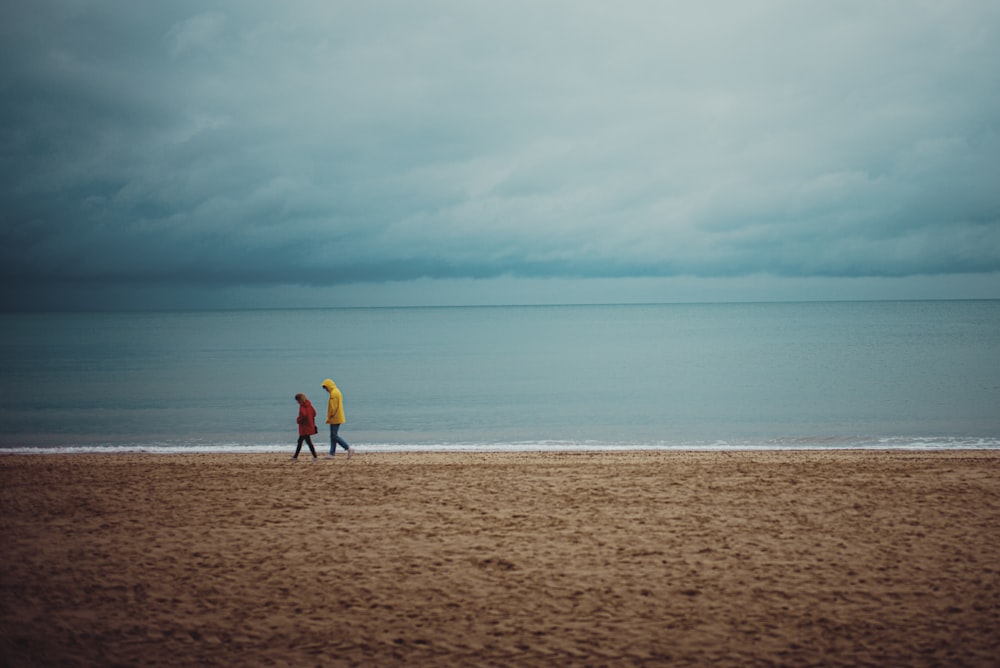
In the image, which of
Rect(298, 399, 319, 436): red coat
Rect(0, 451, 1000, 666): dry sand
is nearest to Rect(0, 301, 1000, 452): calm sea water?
Rect(298, 399, 319, 436): red coat

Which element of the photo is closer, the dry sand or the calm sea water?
the dry sand

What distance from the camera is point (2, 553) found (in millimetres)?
9031

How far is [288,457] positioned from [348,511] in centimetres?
639

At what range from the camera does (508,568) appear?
846cm

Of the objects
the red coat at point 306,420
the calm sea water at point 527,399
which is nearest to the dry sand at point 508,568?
the red coat at point 306,420

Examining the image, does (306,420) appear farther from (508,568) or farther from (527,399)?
(527,399)

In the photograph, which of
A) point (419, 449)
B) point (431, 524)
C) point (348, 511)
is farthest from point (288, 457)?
point (431, 524)

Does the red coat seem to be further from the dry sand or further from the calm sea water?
the calm sea water

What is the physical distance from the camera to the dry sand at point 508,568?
6.46 meters

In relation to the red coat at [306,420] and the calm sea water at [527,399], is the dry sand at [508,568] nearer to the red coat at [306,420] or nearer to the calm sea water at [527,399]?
the red coat at [306,420]

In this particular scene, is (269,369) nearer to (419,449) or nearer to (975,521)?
(419,449)

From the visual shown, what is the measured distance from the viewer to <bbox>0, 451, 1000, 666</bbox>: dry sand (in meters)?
6.46

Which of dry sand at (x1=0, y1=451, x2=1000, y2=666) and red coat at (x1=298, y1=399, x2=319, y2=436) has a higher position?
red coat at (x1=298, y1=399, x2=319, y2=436)

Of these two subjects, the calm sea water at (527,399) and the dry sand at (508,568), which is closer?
the dry sand at (508,568)
